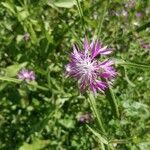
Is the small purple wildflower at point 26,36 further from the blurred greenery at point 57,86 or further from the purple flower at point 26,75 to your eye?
the purple flower at point 26,75

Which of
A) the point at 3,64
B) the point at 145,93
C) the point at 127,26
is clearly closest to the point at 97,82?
the point at 145,93

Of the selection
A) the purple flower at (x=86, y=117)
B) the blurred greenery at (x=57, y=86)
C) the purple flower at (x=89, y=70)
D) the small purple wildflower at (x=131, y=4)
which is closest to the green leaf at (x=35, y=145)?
the blurred greenery at (x=57, y=86)

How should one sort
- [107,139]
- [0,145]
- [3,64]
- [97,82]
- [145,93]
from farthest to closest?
[3,64], [0,145], [145,93], [107,139], [97,82]

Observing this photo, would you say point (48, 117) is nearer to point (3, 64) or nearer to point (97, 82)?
point (3, 64)

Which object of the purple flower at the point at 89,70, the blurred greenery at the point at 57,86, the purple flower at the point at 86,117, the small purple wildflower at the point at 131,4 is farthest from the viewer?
the small purple wildflower at the point at 131,4

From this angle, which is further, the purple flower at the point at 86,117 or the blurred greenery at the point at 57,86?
the purple flower at the point at 86,117

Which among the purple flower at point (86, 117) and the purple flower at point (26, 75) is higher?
the purple flower at point (26, 75)

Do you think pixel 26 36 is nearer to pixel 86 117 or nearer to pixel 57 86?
pixel 57 86
